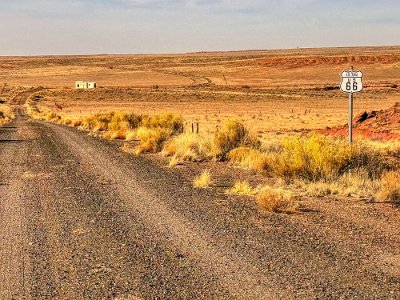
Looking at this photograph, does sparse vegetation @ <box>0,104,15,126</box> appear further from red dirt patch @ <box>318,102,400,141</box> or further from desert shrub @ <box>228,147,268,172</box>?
desert shrub @ <box>228,147,268,172</box>

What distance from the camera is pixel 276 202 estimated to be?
9641 millimetres

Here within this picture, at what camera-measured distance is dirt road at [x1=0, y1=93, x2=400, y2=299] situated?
237 inches

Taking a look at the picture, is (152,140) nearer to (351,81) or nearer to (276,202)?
(351,81)

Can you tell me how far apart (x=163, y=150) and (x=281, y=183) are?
727 cm

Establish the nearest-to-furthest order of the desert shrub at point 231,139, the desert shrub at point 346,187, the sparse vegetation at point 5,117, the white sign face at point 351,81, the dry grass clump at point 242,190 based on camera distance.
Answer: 1. the desert shrub at point 346,187
2. the dry grass clump at point 242,190
3. the white sign face at point 351,81
4. the desert shrub at point 231,139
5. the sparse vegetation at point 5,117

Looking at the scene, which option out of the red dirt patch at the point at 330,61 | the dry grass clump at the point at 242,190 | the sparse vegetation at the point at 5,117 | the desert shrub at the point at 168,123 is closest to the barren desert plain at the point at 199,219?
the dry grass clump at the point at 242,190

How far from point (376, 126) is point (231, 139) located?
45.2ft

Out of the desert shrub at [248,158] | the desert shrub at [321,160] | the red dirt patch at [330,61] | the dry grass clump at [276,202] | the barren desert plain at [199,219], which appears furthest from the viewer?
the red dirt patch at [330,61]

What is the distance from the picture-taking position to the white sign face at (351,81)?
43.7 ft

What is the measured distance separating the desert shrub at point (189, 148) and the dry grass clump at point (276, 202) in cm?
665

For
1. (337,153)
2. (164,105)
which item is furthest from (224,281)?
(164,105)

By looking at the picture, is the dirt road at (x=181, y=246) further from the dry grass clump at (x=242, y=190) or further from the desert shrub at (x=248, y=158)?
the desert shrub at (x=248, y=158)

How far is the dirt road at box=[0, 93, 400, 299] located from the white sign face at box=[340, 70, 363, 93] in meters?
4.02

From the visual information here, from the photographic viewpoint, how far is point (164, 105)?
6906 centimetres
